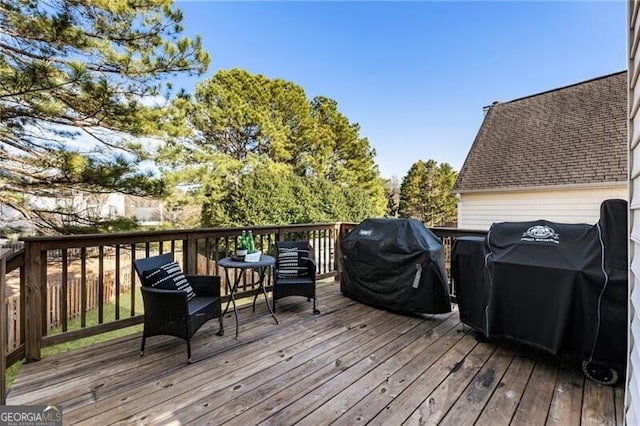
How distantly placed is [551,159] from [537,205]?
1183 millimetres

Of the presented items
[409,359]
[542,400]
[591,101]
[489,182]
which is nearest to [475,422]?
[542,400]

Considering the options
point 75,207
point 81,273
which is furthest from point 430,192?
point 81,273

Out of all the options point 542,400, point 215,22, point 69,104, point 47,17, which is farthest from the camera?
point 215,22

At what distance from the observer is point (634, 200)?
1405 mm

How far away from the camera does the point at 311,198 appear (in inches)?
400

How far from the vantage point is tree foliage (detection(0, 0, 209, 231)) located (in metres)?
4.09

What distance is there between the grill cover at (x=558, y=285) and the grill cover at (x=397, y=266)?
44cm

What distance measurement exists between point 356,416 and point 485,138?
9438 millimetres

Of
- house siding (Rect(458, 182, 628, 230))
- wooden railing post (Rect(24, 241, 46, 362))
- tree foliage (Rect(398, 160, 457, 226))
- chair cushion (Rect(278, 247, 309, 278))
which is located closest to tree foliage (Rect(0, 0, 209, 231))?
wooden railing post (Rect(24, 241, 46, 362))

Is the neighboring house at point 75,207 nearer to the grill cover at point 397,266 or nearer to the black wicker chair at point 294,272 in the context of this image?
the black wicker chair at point 294,272

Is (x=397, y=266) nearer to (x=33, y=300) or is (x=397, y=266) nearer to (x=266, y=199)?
(x=33, y=300)

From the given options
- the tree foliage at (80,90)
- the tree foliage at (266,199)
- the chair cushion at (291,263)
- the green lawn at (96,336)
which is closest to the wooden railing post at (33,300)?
the green lawn at (96,336)

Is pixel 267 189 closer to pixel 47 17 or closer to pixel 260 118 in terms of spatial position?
pixel 260 118

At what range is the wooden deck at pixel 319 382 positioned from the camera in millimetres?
1745
